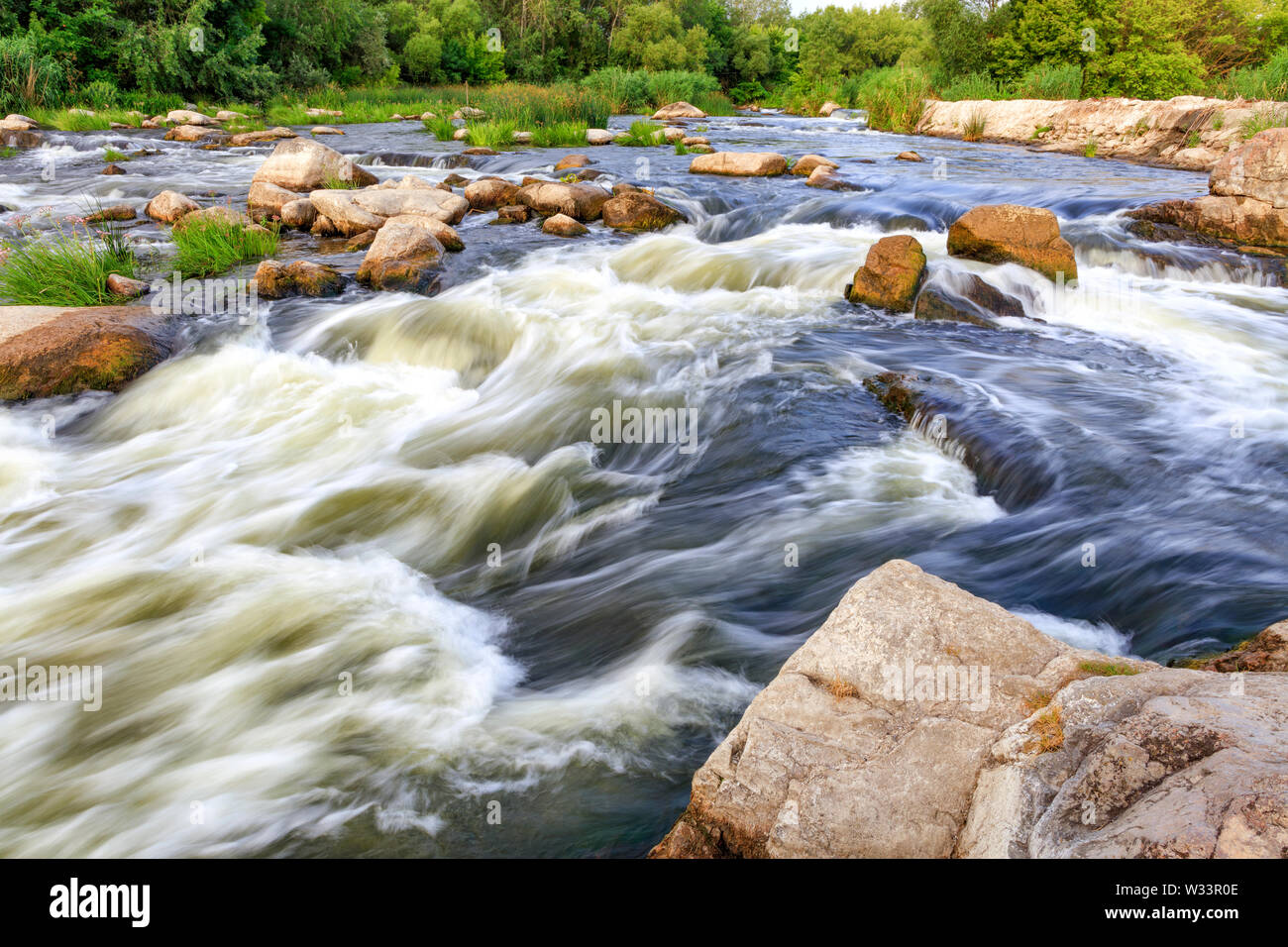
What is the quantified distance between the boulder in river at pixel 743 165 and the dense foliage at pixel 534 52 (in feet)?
46.2

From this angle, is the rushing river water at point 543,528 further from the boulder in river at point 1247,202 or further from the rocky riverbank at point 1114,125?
the rocky riverbank at point 1114,125

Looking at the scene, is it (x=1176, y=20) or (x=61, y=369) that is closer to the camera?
(x=61, y=369)

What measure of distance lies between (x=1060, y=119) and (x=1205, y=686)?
2695 centimetres

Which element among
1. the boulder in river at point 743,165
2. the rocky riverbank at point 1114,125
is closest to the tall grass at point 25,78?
the boulder in river at point 743,165

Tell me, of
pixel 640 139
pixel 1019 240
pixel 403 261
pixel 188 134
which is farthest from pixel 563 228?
pixel 188 134

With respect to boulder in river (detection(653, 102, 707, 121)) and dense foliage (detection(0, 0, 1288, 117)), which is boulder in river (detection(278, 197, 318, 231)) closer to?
dense foliage (detection(0, 0, 1288, 117))

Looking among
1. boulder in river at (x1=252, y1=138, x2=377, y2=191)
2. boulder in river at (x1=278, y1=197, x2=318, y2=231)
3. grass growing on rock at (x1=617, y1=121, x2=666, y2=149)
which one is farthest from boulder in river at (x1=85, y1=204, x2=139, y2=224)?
grass growing on rock at (x1=617, y1=121, x2=666, y2=149)

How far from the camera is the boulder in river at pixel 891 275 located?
30.0ft

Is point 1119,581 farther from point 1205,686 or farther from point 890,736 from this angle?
point 890,736

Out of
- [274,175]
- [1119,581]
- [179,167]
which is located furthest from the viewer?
[179,167]

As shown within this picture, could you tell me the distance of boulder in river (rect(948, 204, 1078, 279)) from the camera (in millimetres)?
9680

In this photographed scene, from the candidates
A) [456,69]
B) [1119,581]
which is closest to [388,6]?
[456,69]
